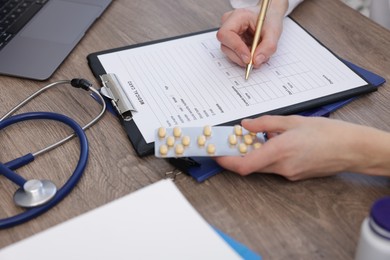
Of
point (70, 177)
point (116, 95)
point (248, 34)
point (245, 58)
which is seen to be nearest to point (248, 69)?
point (245, 58)

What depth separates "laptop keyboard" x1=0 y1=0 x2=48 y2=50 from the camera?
973mm

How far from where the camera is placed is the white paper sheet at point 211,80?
79 centimetres

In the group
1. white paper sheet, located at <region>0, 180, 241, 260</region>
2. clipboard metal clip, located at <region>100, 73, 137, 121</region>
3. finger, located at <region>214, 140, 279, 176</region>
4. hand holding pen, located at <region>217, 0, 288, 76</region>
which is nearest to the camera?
white paper sheet, located at <region>0, 180, 241, 260</region>

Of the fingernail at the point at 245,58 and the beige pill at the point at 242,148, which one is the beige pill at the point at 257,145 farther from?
the fingernail at the point at 245,58

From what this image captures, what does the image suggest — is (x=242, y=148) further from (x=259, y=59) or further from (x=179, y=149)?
(x=259, y=59)

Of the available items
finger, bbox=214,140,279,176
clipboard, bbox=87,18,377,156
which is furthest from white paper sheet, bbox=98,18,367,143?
finger, bbox=214,140,279,176

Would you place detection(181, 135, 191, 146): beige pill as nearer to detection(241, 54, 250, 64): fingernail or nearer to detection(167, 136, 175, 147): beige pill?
detection(167, 136, 175, 147): beige pill

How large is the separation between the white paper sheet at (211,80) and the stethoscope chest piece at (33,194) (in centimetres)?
16

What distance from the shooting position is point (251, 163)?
67 centimetres

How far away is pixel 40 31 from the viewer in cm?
98

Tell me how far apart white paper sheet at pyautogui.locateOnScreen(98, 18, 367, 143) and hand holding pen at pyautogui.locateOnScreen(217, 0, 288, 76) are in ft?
0.08

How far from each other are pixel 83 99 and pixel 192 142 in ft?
0.78

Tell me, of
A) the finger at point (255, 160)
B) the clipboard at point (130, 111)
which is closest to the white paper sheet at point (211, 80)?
the clipboard at point (130, 111)

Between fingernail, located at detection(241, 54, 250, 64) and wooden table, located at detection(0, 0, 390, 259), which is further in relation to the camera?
fingernail, located at detection(241, 54, 250, 64)
